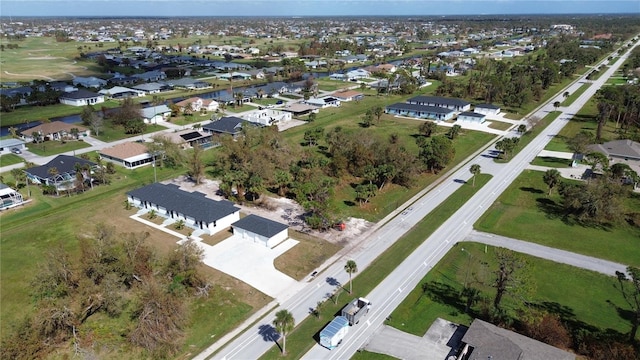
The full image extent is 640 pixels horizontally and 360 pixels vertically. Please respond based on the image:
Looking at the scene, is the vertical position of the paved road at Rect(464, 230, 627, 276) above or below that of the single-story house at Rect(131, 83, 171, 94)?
below

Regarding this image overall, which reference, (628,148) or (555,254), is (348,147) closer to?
(555,254)

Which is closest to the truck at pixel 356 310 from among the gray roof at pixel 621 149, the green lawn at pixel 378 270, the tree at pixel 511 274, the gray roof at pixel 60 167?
the green lawn at pixel 378 270

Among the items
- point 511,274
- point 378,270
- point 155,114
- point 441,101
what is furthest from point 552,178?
point 155,114

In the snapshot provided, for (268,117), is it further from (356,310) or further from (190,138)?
(356,310)

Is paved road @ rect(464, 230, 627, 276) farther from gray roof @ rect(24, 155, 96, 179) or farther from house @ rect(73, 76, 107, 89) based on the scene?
house @ rect(73, 76, 107, 89)

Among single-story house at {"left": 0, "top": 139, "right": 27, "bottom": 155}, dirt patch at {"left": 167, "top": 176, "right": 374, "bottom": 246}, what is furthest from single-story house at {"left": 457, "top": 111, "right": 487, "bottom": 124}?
single-story house at {"left": 0, "top": 139, "right": 27, "bottom": 155}

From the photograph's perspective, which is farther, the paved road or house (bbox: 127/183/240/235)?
house (bbox: 127/183/240/235)
